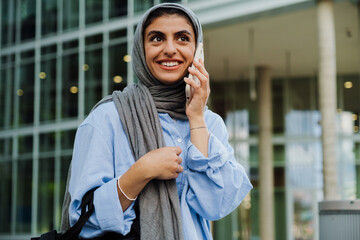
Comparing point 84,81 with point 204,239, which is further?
point 84,81

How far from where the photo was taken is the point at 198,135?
5.69 feet

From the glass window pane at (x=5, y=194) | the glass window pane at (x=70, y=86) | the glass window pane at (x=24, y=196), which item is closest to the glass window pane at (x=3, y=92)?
the glass window pane at (x=5, y=194)

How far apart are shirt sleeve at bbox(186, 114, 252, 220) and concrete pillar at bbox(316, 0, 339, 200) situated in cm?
1098

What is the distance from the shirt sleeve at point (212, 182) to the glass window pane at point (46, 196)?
16606 mm

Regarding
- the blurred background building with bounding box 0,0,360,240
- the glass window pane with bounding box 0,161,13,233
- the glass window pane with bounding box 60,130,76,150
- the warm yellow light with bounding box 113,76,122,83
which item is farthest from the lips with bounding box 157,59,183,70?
the glass window pane with bounding box 0,161,13,233

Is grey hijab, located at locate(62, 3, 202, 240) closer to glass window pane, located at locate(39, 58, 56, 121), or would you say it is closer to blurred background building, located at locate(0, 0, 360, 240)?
blurred background building, located at locate(0, 0, 360, 240)

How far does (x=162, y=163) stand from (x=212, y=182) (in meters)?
0.18

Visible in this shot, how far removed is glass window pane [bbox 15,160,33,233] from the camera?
60.4ft

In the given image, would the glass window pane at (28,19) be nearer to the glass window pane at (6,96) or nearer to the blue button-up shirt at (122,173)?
the glass window pane at (6,96)

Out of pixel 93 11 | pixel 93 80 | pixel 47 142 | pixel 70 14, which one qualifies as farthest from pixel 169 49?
pixel 47 142

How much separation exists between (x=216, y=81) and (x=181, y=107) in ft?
65.2

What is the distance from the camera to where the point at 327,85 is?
12820 mm

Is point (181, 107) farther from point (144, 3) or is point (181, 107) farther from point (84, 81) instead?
point (84, 81)

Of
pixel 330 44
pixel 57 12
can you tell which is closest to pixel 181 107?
pixel 330 44
